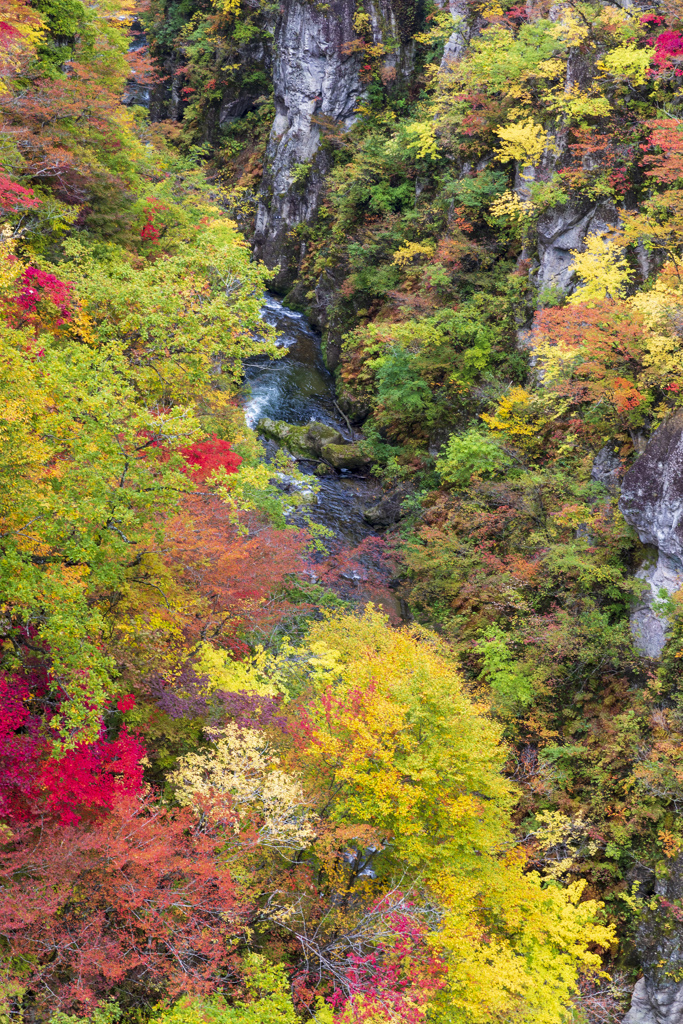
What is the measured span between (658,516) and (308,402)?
17573 mm

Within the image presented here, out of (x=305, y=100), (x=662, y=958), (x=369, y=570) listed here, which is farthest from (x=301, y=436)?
(x=305, y=100)

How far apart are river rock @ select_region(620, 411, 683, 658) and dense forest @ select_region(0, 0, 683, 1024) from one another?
92mm

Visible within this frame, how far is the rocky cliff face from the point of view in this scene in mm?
34344

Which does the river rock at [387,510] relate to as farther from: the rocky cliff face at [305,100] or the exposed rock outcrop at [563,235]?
the rocky cliff face at [305,100]

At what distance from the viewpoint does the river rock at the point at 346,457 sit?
25.2m

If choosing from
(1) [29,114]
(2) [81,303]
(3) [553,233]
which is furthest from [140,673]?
(3) [553,233]

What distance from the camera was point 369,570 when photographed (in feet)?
69.3

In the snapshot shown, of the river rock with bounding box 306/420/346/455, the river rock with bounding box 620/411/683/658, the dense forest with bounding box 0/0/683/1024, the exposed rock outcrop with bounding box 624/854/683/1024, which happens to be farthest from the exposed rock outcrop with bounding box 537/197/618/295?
the exposed rock outcrop with bounding box 624/854/683/1024

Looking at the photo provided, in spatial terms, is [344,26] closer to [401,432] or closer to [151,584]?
[401,432]

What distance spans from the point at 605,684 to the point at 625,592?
2068 mm

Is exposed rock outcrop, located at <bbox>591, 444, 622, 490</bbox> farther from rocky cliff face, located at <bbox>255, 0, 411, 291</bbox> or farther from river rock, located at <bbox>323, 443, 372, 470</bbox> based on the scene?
rocky cliff face, located at <bbox>255, 0, 411, 291</bbox>

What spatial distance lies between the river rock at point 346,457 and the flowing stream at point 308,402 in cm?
35

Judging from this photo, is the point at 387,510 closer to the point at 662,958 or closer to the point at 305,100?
the point at 662,958

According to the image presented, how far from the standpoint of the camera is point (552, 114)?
69.7ft
